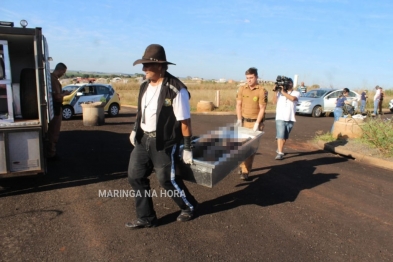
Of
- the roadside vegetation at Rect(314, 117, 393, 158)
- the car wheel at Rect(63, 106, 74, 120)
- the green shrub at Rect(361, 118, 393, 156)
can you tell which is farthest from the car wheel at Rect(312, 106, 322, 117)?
the car wheel at Rect(63, 106, 74, 120)

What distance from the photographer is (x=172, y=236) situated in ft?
11.7

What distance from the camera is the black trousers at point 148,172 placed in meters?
3.59

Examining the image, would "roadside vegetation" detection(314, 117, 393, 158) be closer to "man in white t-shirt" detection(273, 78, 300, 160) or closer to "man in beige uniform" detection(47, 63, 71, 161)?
"man in white t-shirt" detection(273, 78, 300, 160)

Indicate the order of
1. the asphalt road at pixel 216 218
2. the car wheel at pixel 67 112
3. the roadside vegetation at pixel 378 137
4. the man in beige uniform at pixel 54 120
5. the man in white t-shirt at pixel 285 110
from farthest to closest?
1. the car wheel at pixel 67 112
2. the roadside vegetation at pixel 378 137
3. the man in white t-shirt at pixel 285 110
4. the man in beige uniform at pixel 54 120
5. the asphalt road at pixel 216 218

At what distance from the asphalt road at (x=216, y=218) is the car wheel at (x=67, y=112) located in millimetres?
7879

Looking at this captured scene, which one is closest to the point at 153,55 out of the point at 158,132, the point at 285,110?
the point at 158,132

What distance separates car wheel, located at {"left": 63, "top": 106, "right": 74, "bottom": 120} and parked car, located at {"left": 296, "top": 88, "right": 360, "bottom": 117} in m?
11.6

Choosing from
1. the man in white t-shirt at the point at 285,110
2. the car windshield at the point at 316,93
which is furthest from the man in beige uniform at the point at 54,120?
the car windshield at the point at 316,93

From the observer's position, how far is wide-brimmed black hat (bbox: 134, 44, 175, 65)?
345 centimetres

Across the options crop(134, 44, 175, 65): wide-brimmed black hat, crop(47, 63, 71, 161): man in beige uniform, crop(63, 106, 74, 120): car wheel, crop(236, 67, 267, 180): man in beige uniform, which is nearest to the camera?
crop(134, 44, 175, 65): wide-brimmed black hat

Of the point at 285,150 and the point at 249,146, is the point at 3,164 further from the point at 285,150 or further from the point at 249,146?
the point at 285,150

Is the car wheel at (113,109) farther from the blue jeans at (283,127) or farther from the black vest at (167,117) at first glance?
the black vest at (167,117)

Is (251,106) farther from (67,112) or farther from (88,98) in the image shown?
(88,98)

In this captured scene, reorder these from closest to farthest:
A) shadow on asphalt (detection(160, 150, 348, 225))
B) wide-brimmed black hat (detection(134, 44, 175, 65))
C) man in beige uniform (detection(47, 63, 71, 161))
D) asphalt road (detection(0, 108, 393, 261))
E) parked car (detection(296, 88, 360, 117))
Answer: asphalt road (detection(0, 108, 393, 261)), wide-brimmed black hat (detection(134, 44, 175, 65)), shadow on asphalt (detection(160, 150, 348, 225)), man in beige uniform (detection(47, 63, 71, 161)), parked car (detection(296, 88, 360, 117))
